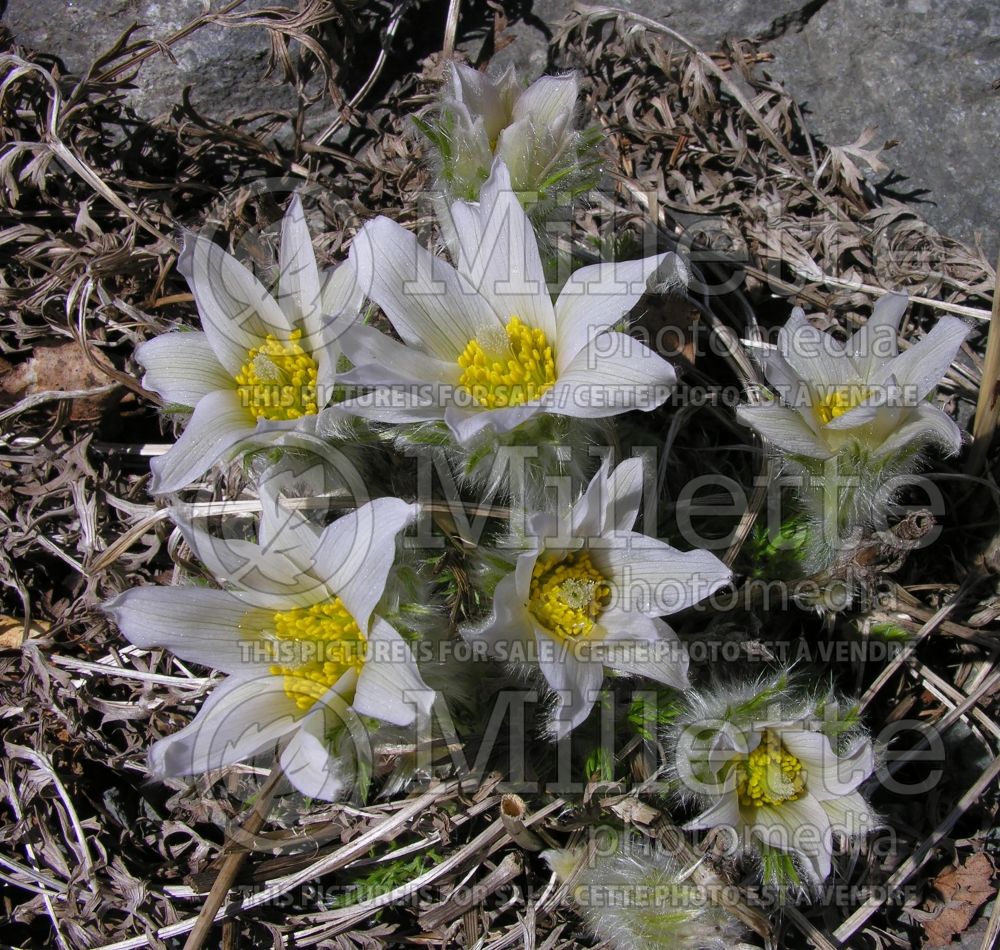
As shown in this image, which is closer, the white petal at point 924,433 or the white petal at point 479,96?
the white petal at point 924,433

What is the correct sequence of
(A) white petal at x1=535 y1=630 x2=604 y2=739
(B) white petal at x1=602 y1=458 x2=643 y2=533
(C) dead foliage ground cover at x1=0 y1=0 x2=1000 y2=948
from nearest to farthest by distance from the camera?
(A) white petal at x1=535 y1=630 x2=604 y2=739 → (B) white petal at x1=602 y1=458 x2=643 y2=533 → (C) dead foliage ground cover at x1=0 y1=0 x2=1000 y2=948

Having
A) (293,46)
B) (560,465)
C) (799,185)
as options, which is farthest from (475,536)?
(293,46)

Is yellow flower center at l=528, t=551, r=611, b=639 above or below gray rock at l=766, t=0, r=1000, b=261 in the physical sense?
below

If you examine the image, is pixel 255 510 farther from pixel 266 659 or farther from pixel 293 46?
pixel 293 46

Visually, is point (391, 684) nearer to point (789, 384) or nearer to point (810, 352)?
point (789, 384)

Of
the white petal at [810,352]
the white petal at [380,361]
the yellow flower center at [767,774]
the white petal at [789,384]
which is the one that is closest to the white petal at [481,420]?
the white petal at [380,361]

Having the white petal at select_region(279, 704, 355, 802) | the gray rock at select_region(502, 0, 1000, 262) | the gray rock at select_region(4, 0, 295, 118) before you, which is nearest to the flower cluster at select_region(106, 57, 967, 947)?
the white petal at select_region(279, 704, 355, 802)

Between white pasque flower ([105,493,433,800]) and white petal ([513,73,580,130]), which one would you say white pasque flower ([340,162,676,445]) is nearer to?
white pasque flower ([105,493,433,800])

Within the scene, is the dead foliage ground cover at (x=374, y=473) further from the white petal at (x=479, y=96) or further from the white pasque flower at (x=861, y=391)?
the white petal at (x=479, y=96)
